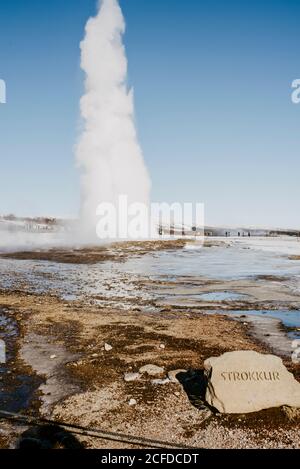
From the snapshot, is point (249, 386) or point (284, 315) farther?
point (284, 315)

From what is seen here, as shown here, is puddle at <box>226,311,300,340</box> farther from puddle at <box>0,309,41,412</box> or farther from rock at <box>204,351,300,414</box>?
puddle at <box>0,309,41,412</box>

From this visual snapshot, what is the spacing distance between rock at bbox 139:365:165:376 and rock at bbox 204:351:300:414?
203 cm

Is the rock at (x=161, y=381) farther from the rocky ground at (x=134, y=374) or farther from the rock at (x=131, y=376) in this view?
the rock at (x=131, y=376)

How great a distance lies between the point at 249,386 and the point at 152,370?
2726mm

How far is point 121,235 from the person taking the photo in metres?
69.4

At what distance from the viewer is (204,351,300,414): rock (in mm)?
7066

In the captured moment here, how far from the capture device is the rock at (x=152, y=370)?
9133mm

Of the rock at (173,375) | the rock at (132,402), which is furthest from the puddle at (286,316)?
the rock at (132,402)

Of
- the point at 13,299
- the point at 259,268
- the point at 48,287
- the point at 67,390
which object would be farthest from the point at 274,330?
the point at 259,268

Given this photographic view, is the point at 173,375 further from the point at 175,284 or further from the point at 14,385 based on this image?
the point at 175,284

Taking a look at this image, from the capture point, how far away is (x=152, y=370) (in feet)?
30.3

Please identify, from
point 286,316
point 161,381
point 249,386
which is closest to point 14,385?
point 161,381

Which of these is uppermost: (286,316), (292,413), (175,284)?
(292,413)

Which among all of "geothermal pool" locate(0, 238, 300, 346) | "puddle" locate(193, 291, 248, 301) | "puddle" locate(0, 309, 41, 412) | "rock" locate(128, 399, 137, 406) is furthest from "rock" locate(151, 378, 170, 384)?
"puddle" locate(193, 291, 248, 301)
